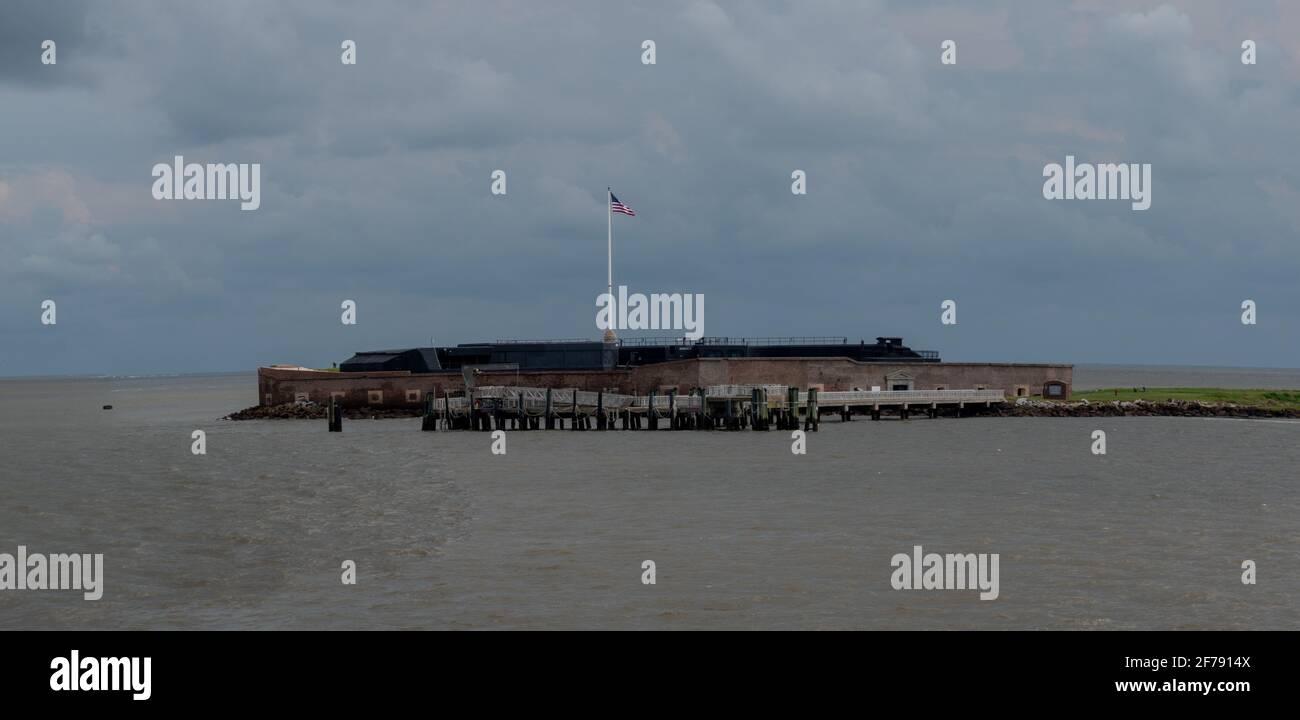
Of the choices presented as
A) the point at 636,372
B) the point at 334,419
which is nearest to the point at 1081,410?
the point at 636,372

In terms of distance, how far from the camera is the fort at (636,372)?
89625mm

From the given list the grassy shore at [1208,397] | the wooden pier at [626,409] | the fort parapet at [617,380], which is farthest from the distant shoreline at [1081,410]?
the wooden pier at [626,409]

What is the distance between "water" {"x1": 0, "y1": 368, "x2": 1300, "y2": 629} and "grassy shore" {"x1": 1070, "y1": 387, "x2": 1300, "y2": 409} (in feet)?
144

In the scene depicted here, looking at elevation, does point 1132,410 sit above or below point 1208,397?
below

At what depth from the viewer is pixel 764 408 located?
235 feet

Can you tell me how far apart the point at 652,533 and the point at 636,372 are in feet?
220

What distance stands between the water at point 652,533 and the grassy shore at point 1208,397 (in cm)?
4390

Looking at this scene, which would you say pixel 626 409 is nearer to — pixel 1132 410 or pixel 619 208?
pixel 619 208

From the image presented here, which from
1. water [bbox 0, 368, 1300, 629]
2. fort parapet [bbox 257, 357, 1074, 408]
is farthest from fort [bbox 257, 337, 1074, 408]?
water [bbox 0, 368, 1300, 629]

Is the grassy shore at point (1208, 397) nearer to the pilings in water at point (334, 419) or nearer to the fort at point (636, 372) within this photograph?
the fort at point (636, 372)

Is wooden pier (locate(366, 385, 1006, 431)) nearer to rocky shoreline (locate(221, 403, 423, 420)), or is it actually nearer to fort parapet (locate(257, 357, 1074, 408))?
fort parapet (locate(257, 357, 1074, 408))

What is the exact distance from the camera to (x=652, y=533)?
27688 mm
